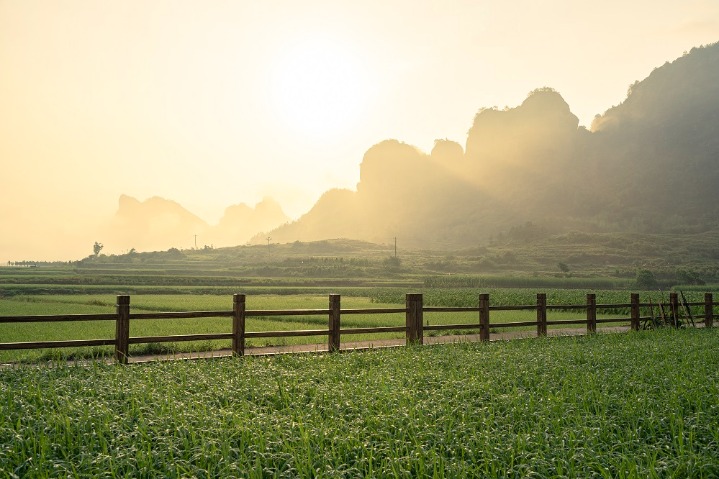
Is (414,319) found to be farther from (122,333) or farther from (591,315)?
(591,315)

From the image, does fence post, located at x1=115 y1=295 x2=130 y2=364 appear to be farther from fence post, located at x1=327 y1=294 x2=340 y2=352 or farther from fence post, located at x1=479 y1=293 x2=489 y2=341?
fence post, located at x1=479 y1=293 x2=489 y2=341

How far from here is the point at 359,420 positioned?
7.86 meters

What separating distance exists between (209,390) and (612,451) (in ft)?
19.9

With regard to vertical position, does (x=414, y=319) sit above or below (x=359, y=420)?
above

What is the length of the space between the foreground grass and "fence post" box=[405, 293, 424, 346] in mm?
4297

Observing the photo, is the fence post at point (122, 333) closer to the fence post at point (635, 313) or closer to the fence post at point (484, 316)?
the fence post at point (484, 316)

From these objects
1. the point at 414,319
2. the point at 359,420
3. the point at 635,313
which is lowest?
the point at 359,420

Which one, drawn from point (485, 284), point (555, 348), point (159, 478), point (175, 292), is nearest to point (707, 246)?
point (485, 284)

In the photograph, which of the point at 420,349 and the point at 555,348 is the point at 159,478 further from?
the point at 555,348

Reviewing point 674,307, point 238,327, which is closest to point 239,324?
point 238,327

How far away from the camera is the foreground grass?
6.51 m

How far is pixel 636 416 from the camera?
8352mm

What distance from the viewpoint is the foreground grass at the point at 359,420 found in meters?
6.51

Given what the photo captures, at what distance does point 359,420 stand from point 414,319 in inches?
351
